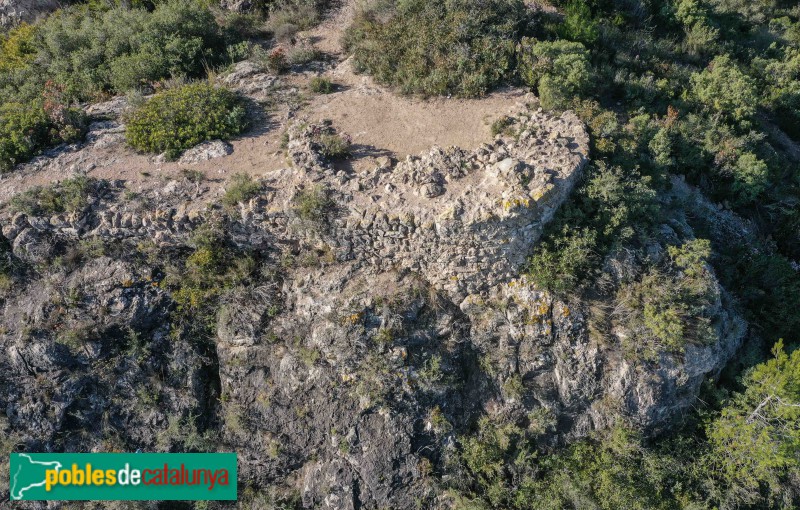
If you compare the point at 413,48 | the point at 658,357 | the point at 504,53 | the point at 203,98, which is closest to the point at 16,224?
the point at 203,98

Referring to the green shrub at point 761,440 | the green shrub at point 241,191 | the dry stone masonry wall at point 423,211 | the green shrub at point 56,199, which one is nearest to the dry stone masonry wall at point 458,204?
the dry stone masonry wall at point 423,211

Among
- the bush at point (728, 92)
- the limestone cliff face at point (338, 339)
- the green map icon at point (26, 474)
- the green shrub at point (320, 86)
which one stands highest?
the green shrub at point (320, 86)

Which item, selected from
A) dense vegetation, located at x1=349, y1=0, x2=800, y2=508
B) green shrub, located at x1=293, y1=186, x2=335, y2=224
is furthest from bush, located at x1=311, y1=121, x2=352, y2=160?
dense vegetation, located at x1=349, y1=0, x2=800, y2=508

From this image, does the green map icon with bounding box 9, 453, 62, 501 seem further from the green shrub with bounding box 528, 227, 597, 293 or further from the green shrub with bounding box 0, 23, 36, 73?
the green shrub with bounding box 528, 227, 597, 293

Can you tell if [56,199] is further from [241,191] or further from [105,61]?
[105,61]

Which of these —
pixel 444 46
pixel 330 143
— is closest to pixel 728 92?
pixel 444 46

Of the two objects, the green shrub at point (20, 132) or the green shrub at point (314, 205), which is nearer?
the green shrub at point (314, 205)

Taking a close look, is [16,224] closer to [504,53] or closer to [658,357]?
[504,53]

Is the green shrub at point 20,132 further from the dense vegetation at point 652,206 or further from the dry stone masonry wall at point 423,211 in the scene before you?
the dense vegetation at point 652,206

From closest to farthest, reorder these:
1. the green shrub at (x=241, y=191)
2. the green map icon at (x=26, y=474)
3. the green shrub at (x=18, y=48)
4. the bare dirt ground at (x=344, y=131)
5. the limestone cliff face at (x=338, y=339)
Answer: the limestone cliff face at (x=338, y=339) → the green shrub at (x=241, y=191) → the green map icon at (x=26, y=474) → the bare dirt ground at (x=344, y=131) → the green shrub at (x=18, y=48)
